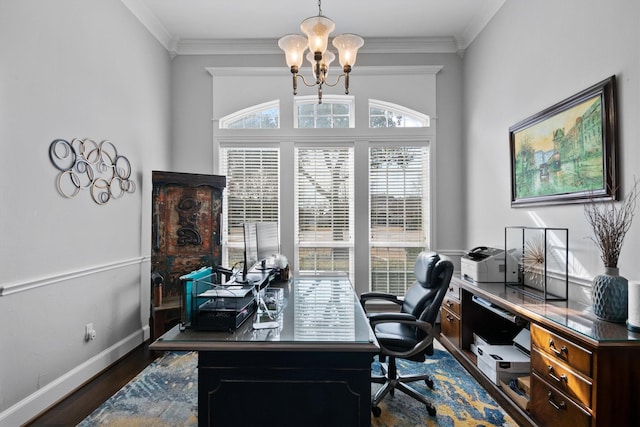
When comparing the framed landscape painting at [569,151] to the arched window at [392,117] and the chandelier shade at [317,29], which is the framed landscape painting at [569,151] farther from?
the chandelier shade at [317,29]

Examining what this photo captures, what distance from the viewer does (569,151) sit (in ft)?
7.66

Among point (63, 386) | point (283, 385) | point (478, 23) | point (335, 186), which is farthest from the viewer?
point (335, 186)

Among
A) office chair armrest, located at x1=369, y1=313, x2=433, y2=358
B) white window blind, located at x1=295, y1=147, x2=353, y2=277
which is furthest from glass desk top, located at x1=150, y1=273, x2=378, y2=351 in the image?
white window blind, located at x1=295, y1=147, x2=353, y2=277

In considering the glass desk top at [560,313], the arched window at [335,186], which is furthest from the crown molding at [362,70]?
the glass desk top at [560,313]

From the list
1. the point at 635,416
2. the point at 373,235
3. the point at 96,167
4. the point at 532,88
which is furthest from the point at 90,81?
the point at 635,416

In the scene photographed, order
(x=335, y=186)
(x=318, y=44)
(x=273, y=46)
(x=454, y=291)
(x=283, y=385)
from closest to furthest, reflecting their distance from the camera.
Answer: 1. (x=283, y=385)
2. (x=318, y=44)
3. (x=454, y=291)
4. (x=273, y=46)
5. (x=335, y=186)

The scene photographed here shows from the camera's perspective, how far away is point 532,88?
2797mm

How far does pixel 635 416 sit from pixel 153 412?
8.86ft

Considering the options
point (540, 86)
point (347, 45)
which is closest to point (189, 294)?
point (347, 45)

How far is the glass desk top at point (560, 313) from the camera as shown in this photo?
5.30 feet

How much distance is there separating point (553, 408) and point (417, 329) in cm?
83

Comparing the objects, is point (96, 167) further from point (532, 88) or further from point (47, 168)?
point (532, 88)

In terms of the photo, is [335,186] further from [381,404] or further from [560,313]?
[560,313]

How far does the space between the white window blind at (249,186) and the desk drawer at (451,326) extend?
2.21m
